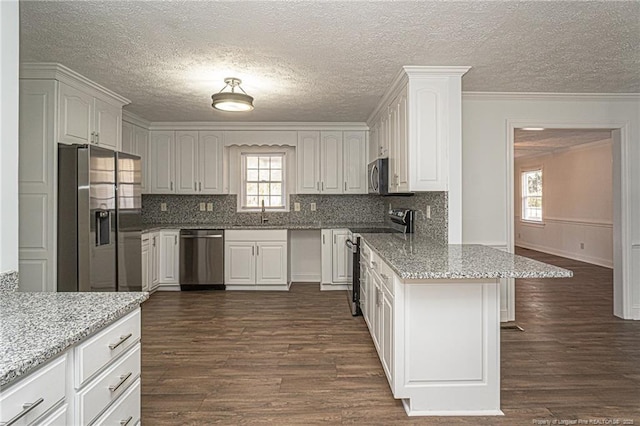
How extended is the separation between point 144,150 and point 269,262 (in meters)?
2.37

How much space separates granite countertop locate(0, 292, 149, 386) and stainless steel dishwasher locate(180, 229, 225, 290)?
145 inches

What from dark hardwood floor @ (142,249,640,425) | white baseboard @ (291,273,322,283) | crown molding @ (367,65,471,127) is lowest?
dark hardwood floor @ (142,249,640,425)

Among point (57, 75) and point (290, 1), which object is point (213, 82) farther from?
point (290, 1)

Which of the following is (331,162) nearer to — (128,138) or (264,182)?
(264,182)

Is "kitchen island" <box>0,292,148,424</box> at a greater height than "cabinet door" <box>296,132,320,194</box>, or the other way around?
A: "cabinet door" <box>296,132,320,194</box>

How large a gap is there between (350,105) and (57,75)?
2828 millimetres

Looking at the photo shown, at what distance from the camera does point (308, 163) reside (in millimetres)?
5828

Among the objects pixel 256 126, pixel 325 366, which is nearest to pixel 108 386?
pixel 325 366

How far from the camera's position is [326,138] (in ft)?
19.1

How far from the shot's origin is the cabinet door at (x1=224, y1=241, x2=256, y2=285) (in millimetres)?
5484

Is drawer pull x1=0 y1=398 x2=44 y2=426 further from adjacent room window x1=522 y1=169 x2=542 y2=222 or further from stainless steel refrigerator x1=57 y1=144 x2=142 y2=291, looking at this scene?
adjacent room window x1=522 y1=169 x2=542 y2=222

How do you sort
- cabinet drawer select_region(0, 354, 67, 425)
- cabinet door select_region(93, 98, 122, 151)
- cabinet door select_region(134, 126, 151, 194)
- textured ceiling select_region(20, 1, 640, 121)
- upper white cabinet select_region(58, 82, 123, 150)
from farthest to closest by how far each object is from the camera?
cabinet door select_region(134, 126, 151, 194) → cabinet door select_region(93, 98, 122, 151) → upper white cabinet select_region(58, 82, 123, 150) → textured ceiling select_region(20, 1, 640, 121) → cabinet drawer select_region(0, 354, 67, 425)

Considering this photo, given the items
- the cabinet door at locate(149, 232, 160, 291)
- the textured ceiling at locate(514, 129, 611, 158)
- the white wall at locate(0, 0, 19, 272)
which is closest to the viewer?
the white wall at locate(0, 0, 19, 272)

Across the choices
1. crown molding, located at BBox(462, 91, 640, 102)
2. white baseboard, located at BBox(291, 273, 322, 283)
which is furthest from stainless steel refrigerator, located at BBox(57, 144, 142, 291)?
crown molding, located at BBox(462, 91, 640, 102)
